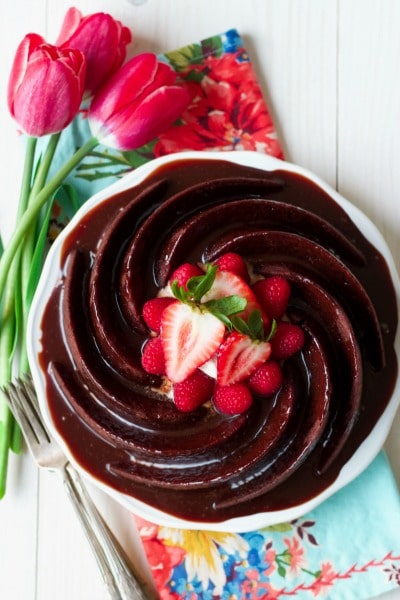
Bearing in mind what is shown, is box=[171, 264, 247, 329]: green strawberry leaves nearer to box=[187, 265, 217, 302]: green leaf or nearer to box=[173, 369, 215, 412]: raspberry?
box=[187, 265, 217, 302]: green leaf

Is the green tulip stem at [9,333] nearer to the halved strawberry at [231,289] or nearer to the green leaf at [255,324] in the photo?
the halved strawberry at [231,289]

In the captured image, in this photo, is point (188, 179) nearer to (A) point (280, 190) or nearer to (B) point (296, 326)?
(A) point (280, 190)

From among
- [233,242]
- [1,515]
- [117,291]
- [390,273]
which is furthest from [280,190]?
[1,515]

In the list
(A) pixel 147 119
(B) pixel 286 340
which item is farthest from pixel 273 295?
(A) pixel 147 119

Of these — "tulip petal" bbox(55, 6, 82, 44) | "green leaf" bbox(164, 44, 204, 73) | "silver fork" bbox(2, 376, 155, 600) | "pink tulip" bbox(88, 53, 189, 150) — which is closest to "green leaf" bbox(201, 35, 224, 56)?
"green leaf" bbox(164, 44, 204, 73)

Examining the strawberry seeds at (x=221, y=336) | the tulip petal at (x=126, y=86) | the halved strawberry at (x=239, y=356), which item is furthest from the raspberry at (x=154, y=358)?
the tulip petal at (x=126, y=86)
